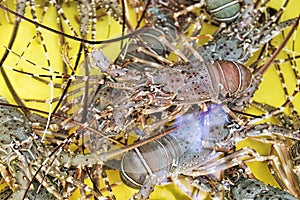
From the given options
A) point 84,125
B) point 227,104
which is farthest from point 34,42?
point 227,104

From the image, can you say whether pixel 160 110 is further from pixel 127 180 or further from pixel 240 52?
pixel 240 52

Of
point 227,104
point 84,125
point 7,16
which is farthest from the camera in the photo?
point 7,16

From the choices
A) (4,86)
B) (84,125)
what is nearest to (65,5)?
(4,86)

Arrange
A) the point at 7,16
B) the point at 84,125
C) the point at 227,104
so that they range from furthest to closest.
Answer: the point at 7,16 < the point at 227,104 < the point at 84,125

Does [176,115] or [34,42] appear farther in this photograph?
[34,42]

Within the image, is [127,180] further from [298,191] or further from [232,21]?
[232,21]

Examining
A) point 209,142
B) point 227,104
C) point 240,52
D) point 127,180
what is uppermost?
point 240,52

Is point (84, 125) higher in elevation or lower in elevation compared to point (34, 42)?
lower
